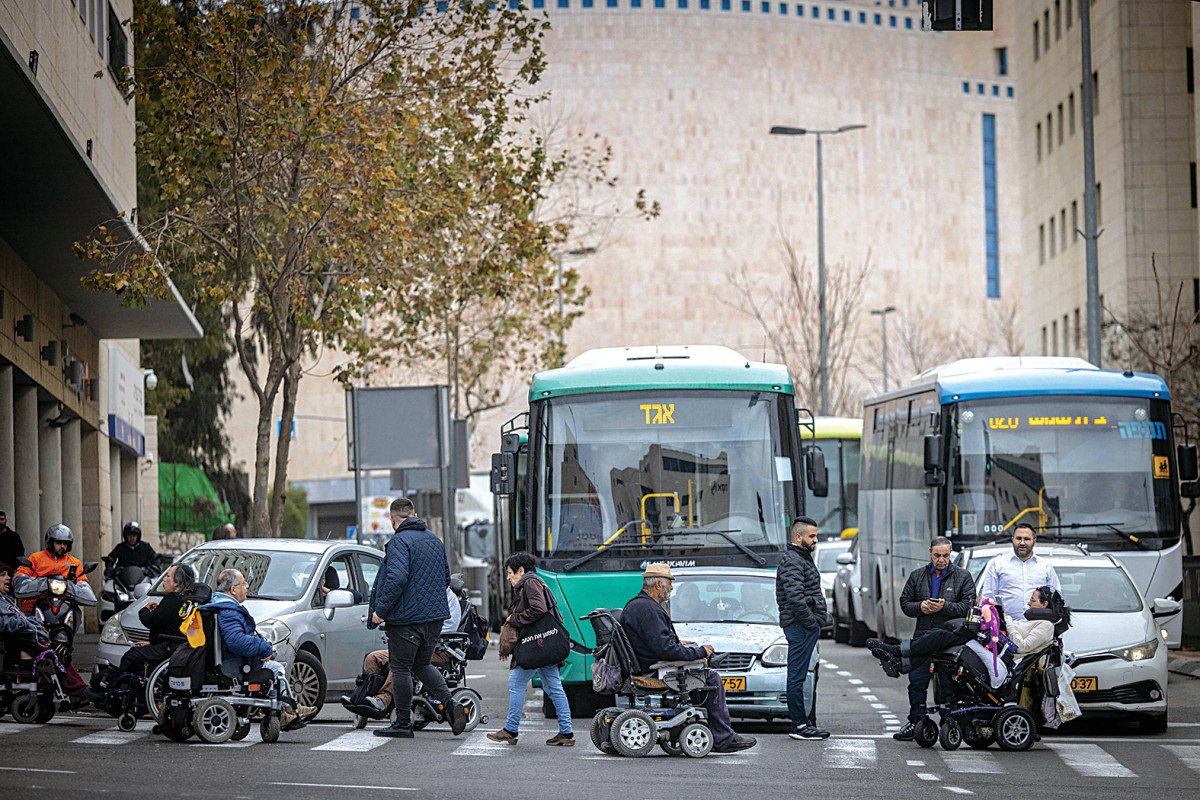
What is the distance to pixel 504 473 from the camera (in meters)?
19.4

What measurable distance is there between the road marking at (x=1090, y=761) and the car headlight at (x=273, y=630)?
648 cm

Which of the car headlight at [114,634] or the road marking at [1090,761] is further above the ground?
the car headlight at [114,634]

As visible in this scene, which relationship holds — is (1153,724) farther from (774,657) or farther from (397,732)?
(397,732)

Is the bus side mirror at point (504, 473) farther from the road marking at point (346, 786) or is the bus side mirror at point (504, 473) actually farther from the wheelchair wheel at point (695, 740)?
the road marking at point (346, 786)

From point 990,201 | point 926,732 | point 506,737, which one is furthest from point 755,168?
point 506,737

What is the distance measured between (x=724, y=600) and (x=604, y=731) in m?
2.97

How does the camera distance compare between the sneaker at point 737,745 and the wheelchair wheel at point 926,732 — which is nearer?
the sneaker at point 737,745

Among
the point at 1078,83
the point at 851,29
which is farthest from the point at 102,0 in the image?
→ the point at 851,29

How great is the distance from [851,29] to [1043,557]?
106673 mm

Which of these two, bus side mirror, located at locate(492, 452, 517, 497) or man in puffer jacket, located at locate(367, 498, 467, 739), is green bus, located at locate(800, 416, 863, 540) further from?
man in puffer jacket, located at locate(367, 498, 467, 739)

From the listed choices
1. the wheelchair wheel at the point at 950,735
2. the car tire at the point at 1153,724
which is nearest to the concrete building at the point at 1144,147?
the car tire at the point at 1153,724

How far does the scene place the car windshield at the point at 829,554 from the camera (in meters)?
32.0

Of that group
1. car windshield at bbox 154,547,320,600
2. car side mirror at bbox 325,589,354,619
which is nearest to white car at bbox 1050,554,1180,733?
car side mirror at bbox 325,589,354,619

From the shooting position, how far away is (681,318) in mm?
110312
